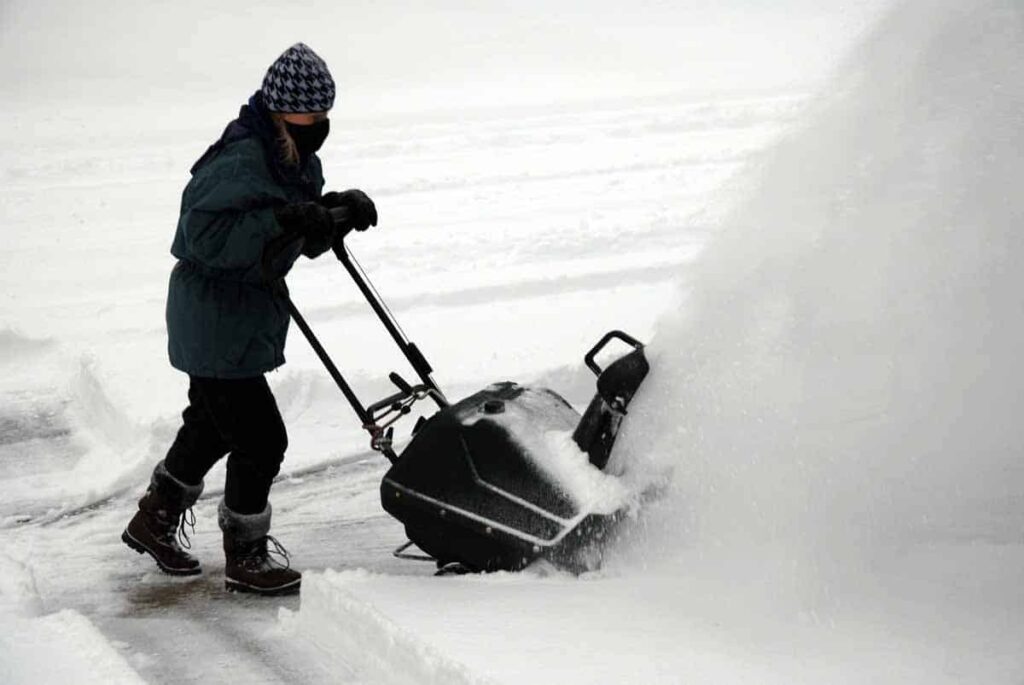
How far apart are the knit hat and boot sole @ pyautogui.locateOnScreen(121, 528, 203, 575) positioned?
1451mm

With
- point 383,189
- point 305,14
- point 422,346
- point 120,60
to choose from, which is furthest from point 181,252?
point 305,14

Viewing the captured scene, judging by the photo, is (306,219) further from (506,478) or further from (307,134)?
(506,478)

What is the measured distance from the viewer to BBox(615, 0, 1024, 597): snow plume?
10.9 ft

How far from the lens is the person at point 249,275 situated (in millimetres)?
3311

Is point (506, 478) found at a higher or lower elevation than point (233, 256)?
lower

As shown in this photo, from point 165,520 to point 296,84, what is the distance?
1436 millimetres

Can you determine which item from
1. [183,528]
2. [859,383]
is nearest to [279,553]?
[183,528]

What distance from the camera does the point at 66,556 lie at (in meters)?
4.00

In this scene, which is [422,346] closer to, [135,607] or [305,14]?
[135,607]

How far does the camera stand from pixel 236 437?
357cm

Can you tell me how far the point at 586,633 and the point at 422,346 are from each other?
11.2 ft

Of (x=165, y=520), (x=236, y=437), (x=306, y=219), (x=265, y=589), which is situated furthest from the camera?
(x=165, y=520)

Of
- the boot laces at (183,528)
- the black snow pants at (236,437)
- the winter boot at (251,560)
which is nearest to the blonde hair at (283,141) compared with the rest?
the black snow pants at (236,437)

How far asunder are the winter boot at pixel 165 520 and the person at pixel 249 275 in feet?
0.22
